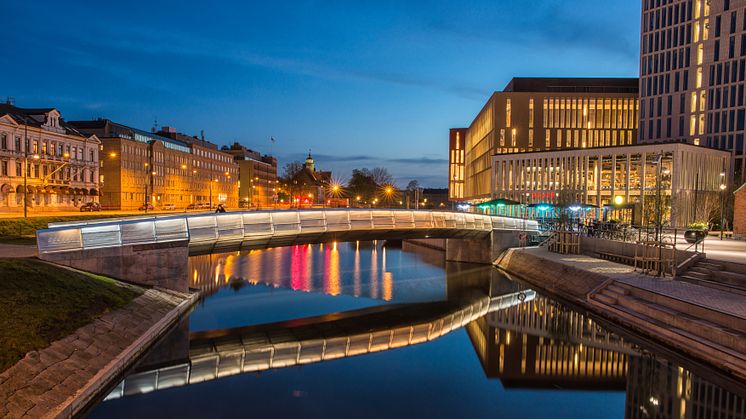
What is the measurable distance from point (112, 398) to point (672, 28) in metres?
104

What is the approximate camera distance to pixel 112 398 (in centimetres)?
1555

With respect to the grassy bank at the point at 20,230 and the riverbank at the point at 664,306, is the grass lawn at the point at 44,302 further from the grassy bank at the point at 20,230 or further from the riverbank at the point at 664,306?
the riverbank at the point at 664,306

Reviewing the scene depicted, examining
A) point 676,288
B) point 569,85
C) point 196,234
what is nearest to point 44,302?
point 196,234

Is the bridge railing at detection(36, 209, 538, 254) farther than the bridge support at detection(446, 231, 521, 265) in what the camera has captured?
No

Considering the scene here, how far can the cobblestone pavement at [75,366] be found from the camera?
39.7ft

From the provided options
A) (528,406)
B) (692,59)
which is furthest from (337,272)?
(692,59)

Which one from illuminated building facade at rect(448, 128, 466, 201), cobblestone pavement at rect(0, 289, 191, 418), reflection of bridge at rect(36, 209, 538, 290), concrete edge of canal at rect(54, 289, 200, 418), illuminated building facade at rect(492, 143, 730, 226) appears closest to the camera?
cobblestone pavement at rect(0, 289, 191, 418)

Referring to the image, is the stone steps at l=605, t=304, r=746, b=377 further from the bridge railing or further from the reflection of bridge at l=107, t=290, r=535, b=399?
the bridge railing

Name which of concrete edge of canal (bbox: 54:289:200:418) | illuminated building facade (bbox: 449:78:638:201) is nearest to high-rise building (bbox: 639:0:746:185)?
illuminated building facade (bbox: 449:78:638:201)

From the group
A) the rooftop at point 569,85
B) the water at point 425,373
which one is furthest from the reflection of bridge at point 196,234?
the rooftop at point 569,85

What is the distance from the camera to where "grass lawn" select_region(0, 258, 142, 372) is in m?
14.2

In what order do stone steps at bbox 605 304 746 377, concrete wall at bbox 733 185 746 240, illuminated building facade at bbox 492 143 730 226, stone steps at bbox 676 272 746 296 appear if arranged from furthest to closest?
illuminated building facade at bbox 492 143 730 226 < concrete wall at bbox 733 185 746 240 < stone steps at bbox 676 272 746 296 < stone steps at bbox 605 304 746 377

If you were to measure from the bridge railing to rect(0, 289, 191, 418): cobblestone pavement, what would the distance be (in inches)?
202

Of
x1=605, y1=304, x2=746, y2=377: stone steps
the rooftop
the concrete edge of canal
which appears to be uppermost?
the rooftop
